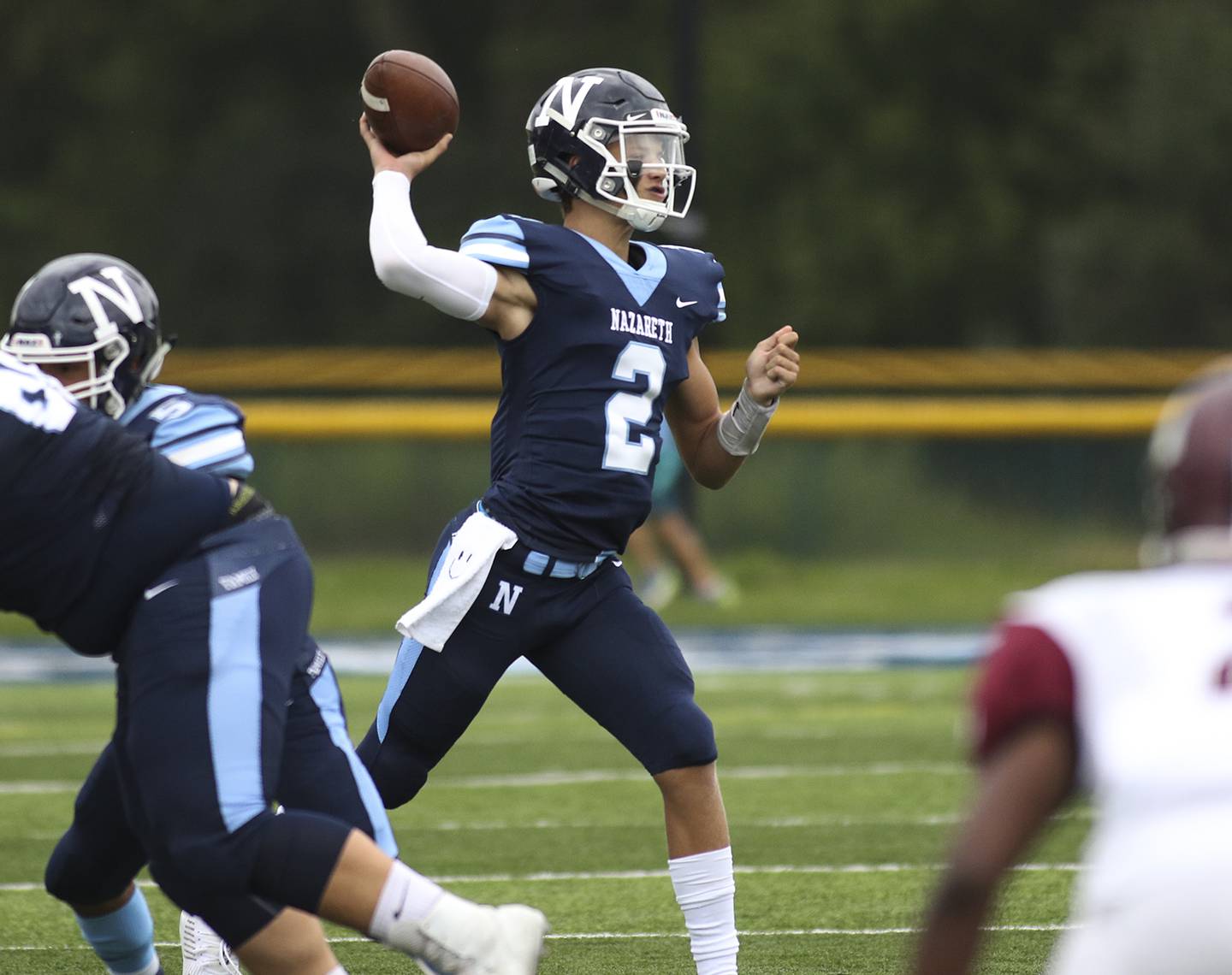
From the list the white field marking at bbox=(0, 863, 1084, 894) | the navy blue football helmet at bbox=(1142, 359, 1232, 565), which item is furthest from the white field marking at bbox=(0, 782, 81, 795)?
the navy blue football helmet at bbox=(1142, 359, 1232, 565)

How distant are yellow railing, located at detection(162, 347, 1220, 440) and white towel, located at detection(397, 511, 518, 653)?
8862 mm

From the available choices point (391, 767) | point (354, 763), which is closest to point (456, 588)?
point (391, 767)

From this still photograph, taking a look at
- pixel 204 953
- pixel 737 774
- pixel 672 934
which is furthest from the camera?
pixel 737 774

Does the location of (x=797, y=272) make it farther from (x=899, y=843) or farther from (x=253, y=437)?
(x=899, y=843)

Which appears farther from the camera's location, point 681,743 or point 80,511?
point 681,743

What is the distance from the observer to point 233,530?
319 cm

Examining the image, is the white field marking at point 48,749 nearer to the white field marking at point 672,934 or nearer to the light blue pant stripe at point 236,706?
the white field marking at point 672,934

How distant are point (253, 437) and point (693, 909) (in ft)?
30.6

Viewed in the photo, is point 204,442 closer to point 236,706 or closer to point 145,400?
point 145,400

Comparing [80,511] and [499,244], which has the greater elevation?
[499,244]

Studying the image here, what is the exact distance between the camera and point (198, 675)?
302 centimetres

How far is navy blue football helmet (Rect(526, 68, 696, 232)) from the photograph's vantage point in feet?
13.3

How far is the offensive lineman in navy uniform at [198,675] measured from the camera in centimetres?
298

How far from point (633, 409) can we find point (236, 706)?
1.18 m
